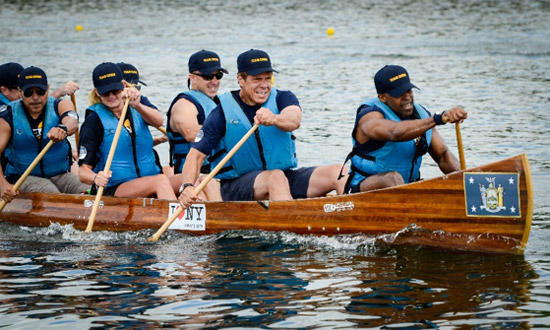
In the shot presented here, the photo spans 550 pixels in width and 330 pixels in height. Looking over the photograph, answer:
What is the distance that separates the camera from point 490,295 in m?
7.70

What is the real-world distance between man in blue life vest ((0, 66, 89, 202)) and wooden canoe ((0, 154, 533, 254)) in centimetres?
119

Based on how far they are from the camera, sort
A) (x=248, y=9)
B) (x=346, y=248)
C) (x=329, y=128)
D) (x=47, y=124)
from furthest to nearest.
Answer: (x=248, y=9) < (x=329, y=128) < (x=47, y=124) < (x=346, y=248)

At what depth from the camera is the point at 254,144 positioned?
31.4ft

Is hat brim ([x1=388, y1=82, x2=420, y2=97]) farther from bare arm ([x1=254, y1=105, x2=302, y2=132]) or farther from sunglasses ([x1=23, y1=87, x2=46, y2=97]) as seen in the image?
sunglasses ([x1=23, y1=87, x2=46, y2=97])

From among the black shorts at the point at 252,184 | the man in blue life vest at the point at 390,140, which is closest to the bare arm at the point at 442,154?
the man in blue life vest at the point at 390,140

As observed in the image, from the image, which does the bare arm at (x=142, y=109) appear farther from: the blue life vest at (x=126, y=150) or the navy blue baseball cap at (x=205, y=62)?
the navy blue baseball cap at (x=205, y=62)

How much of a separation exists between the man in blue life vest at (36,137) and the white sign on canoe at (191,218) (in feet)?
5.25

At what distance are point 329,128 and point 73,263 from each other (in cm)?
956

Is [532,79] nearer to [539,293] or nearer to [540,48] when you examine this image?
[540,48]

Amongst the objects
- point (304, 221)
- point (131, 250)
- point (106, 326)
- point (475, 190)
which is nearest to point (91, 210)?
point (131, 250)

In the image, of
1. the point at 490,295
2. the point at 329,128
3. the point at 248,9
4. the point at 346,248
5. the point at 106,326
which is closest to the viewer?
the point at 106,326

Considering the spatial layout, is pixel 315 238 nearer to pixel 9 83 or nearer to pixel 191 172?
pixel 191 172

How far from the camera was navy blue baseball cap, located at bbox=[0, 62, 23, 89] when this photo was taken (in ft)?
38.4

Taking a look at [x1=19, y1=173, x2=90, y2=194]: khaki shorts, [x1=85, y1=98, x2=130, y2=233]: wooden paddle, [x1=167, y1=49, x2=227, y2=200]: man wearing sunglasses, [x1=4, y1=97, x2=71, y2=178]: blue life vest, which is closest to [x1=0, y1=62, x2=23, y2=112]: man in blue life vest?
[x1=4, y1=97, x2=71, y2=178]: blue life vest
